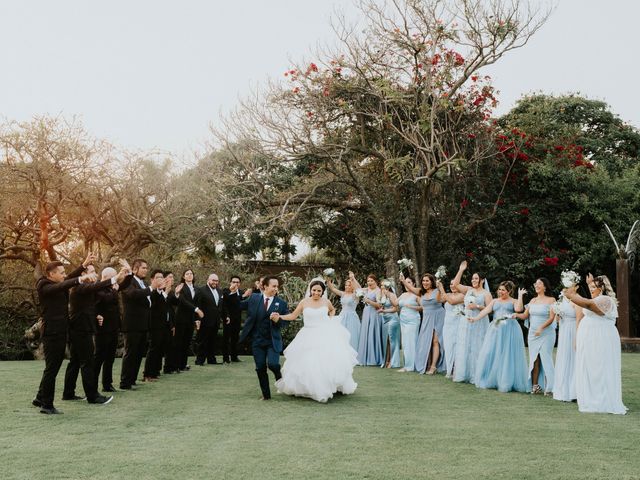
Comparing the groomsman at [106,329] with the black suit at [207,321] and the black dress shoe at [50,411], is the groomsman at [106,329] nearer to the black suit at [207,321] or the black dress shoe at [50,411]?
the black dress shoe at [50,411]

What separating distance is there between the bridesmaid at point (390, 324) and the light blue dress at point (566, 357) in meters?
4.57

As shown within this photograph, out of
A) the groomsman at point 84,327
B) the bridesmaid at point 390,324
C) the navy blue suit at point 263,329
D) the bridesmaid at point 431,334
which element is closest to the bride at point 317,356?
the navy blue suit at point 263,329

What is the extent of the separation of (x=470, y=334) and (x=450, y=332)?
26.7 inches

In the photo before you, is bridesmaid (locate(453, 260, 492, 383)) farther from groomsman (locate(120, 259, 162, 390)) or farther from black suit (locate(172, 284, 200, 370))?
groomsman (locate(120, 259, 162, 390))

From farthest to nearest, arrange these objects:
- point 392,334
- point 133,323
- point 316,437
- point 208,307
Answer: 1. point 208,307
2. point 392,334
3. point 133,323
4. point 316,437

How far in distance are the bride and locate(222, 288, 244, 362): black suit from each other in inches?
230

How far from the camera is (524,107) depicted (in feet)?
90.3

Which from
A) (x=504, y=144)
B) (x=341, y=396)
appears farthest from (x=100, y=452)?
(x=504, y=144)

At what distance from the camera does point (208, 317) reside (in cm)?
1491

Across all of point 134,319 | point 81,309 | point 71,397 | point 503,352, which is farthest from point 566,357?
point 71,397

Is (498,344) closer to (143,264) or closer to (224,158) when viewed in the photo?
(143,264)

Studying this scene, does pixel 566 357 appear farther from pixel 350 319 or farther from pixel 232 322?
pixel 232 322

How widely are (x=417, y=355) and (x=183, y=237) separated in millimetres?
8284

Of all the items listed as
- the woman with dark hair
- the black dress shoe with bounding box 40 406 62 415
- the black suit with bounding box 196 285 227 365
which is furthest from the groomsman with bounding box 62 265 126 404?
the black suit with bounding box 196 285 227 365
